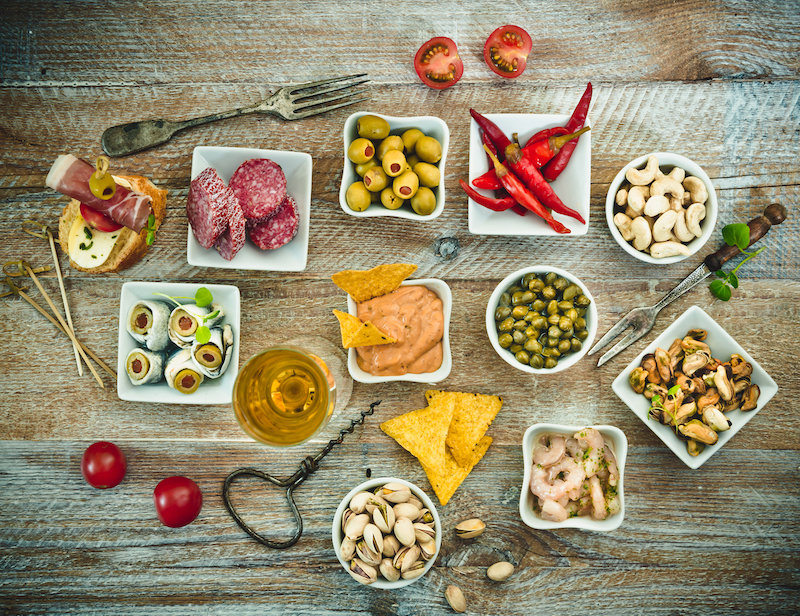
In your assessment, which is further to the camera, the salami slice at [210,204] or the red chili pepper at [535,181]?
the red chili pepper at [535,181]

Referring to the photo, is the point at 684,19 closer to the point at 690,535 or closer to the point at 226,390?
the point at 690,535

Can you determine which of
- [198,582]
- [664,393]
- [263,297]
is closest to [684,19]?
[664,393]

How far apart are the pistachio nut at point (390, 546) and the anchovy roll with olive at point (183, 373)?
827 mm

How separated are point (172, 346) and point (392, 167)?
38.5 inches

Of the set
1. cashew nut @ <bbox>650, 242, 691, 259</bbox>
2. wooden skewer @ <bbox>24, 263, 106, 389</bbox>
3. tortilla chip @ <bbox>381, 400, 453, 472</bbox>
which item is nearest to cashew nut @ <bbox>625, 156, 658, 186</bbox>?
cashew nut @ <bbox>650, 242, 691, 259</bbox>

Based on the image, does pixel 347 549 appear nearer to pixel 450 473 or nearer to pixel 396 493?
pixel 396 493

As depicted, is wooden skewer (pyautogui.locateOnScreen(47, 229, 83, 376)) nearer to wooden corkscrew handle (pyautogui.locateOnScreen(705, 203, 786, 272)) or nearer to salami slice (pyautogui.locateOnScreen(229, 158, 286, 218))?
salami slice (pyautogui.locateOnScreen(229, 158, 286, 218))

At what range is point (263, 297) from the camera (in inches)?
76.1

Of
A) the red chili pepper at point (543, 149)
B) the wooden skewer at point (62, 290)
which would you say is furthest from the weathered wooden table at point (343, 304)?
the red chili pepper at point (543, 149)

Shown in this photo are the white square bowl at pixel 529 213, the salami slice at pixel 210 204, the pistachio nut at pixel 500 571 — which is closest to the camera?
the salami slice at pixel 210 204

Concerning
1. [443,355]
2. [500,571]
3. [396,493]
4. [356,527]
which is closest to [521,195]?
[443,355]

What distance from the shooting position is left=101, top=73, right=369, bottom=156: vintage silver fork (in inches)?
74.7

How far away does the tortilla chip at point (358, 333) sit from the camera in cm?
162

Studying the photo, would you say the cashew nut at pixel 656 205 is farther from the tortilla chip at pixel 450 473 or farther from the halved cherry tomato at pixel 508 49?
the tortilla chip at pixel 450 473
